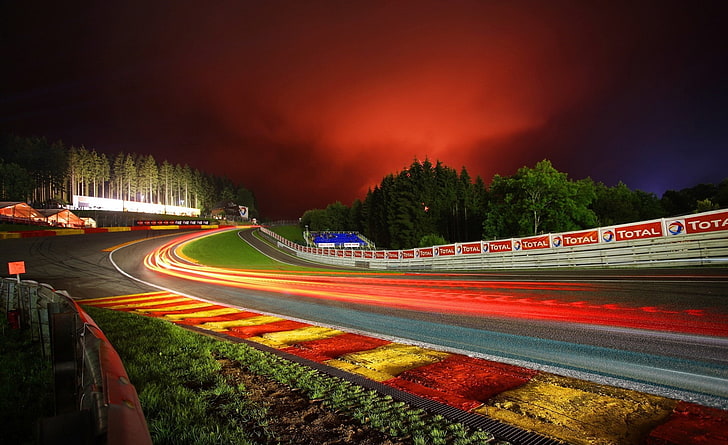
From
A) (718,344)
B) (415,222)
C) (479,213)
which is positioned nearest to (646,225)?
(718,344)

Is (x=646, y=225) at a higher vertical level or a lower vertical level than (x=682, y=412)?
higher

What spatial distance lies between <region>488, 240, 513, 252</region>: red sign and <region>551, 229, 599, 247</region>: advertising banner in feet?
10.2

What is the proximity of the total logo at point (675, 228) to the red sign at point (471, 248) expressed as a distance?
1160 cm

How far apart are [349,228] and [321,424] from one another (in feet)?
359

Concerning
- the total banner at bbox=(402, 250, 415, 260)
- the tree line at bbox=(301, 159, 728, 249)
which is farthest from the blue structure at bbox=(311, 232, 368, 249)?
the total banner at bbox=(402, 250, 415, 260)

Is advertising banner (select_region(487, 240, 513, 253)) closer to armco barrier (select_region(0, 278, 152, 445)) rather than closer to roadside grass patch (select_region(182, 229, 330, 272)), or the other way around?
roadside grass patch (select_region(182, 229, 330, 272))

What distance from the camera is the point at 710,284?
32.8ft

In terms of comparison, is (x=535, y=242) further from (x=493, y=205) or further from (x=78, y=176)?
(x=78, y=176)

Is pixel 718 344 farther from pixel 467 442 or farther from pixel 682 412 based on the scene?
pixel 467 442

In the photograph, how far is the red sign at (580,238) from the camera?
1958 cm

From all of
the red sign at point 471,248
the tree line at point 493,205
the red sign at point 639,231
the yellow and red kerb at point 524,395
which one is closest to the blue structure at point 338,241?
the tree line at point 493,205

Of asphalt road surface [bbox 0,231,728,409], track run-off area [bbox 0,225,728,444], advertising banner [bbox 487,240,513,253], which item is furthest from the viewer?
advertising banner [bbox 487,240,513,253]

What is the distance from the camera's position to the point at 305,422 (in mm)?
3336

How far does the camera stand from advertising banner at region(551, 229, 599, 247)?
64.3 ft
